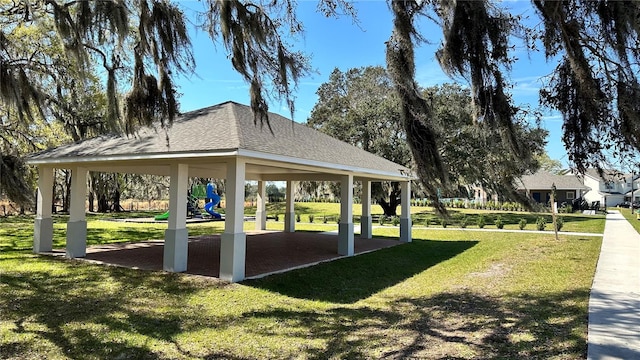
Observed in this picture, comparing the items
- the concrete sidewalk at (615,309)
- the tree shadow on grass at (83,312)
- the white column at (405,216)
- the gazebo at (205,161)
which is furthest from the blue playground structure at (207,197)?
the concrete sidewalk at (615,309)

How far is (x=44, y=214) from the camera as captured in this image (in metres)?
11.8

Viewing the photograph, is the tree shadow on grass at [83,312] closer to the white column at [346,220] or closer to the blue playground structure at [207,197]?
the white column at [346,220]

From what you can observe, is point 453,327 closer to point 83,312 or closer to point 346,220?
point 83,312

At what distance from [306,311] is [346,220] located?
5429 millimetres

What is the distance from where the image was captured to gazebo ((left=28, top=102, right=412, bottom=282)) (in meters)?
8.60

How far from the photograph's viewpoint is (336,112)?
30219mm

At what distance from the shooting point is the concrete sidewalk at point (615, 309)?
15.9 ft

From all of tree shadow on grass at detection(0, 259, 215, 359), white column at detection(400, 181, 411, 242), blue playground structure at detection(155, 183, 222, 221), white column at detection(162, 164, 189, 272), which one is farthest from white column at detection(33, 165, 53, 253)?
blue playground structure at detection(155, 183, 222, 221)

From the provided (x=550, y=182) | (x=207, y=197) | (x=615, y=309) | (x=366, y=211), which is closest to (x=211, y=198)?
(x=207, y=197)

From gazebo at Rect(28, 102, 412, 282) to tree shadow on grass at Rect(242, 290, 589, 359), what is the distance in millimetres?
2375

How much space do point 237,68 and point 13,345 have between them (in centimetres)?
453

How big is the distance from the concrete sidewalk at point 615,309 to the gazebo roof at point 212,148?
4.14 m

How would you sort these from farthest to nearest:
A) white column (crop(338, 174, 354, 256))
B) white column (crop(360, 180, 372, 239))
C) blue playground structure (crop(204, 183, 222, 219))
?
blue playground structure (crop(204, 183, 222, 219))
white column (crop(360, 180, 372, 239))
white column (crop(338, 174, 354, 256))

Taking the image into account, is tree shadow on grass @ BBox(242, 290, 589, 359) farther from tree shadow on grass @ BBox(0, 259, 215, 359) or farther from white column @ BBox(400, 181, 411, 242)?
white column @ BBox(400, 181, 411, 242)
